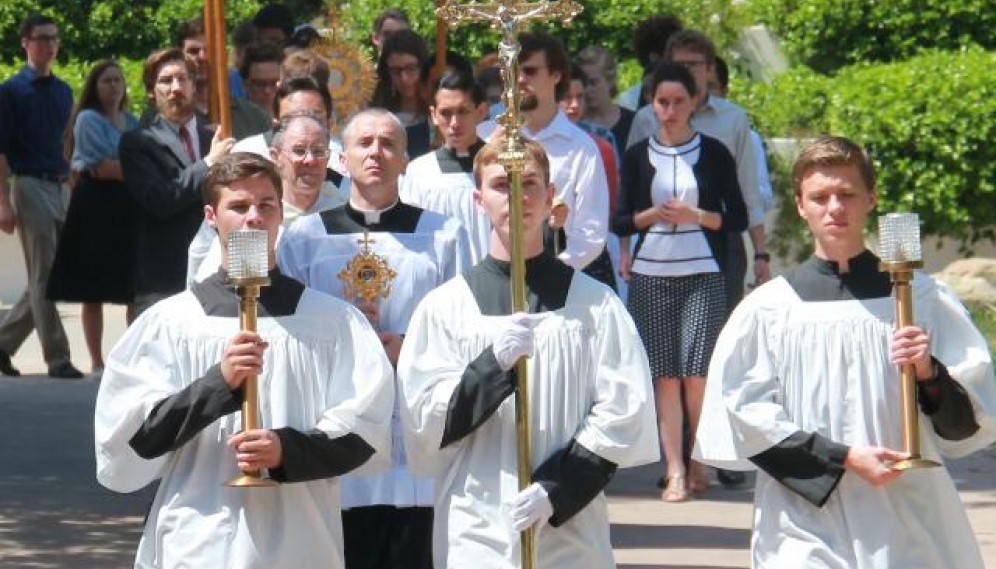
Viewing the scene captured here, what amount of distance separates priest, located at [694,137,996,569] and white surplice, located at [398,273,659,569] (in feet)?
0.96

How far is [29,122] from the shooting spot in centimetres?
1407

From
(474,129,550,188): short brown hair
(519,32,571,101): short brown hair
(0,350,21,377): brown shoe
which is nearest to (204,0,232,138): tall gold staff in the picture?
(519,32,571,101): short brown hair

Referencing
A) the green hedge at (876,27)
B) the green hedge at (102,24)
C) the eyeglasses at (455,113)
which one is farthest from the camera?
the green hedge at (102,24)

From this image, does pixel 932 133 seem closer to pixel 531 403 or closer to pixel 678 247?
pixel 678 247

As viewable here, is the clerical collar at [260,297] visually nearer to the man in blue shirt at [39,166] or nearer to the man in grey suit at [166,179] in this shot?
the man in grey suit at [166,179]

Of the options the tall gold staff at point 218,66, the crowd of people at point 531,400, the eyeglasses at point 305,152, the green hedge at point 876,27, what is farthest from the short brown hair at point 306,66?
the green hedge at point 876,27

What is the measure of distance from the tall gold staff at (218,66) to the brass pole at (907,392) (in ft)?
12.8

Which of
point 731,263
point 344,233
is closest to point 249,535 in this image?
point 344,233

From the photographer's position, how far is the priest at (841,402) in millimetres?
6531

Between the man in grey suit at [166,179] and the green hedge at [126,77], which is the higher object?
the green hedge at [126,77]

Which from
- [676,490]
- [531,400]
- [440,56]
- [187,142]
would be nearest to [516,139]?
[531,400]

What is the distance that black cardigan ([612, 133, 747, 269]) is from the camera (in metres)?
10.8

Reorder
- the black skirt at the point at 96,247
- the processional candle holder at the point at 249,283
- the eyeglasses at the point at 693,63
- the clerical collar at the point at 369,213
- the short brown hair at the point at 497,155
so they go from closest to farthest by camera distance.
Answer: the processional candle holder at the point at 249,283 → the short brown hair at the point at 497,155 → the clerical collar at the point at 369,213 → the eyeglasses at the point at 693,63 → the black skirt at the point at 96,247

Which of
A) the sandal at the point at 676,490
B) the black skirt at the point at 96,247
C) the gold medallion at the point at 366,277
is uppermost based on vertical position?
the gold medallion at the point at 366,277
